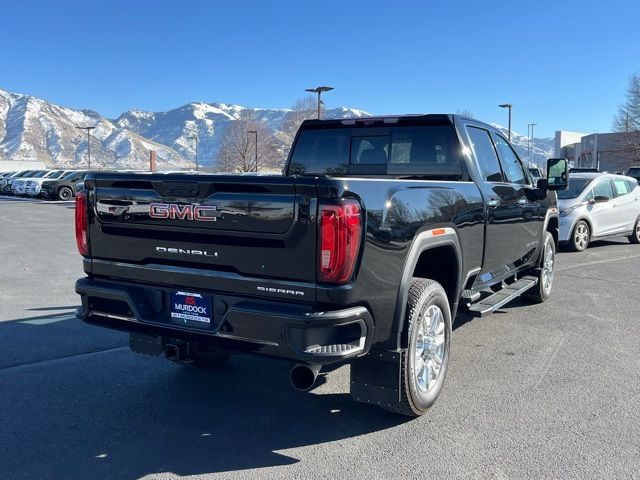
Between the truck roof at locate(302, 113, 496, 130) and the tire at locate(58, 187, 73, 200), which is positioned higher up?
the truck roof at locate(302, 113, 496, 130)

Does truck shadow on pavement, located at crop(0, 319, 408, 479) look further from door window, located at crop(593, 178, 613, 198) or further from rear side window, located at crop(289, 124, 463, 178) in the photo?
door window, located at crop(593, 178, 613, 198)

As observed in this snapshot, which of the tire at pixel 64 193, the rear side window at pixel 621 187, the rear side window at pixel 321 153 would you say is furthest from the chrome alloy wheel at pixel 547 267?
the tire at pixel 64 193

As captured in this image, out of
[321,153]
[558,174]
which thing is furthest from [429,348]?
[558,174]

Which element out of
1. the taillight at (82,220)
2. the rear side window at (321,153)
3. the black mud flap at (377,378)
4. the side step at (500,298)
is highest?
the rear side window at (321,153)

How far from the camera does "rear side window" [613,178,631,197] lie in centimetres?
1304

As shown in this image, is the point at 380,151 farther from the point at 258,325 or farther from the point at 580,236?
the point at 580,236

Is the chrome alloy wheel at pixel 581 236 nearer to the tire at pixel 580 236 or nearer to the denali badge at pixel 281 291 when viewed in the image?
the tire at pixel 580 236

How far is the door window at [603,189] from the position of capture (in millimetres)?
12461

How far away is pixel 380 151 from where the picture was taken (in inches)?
213

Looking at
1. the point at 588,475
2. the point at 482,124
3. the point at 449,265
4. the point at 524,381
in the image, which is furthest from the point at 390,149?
the point at 588,475

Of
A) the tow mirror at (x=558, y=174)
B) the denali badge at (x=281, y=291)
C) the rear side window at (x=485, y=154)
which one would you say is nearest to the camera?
the denali badge at (x=281, y=291)

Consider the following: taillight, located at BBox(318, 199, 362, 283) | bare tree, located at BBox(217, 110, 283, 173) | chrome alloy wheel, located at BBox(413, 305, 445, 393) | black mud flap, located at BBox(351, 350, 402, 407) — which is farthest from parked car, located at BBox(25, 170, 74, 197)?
bare tree, located at BBox(217, 110, 283, 173)

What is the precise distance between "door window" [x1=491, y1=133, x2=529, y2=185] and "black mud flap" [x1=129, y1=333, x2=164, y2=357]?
372 cm

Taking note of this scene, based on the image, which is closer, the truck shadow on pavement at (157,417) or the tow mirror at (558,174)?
the truck shadow on pavement at (157,417)
